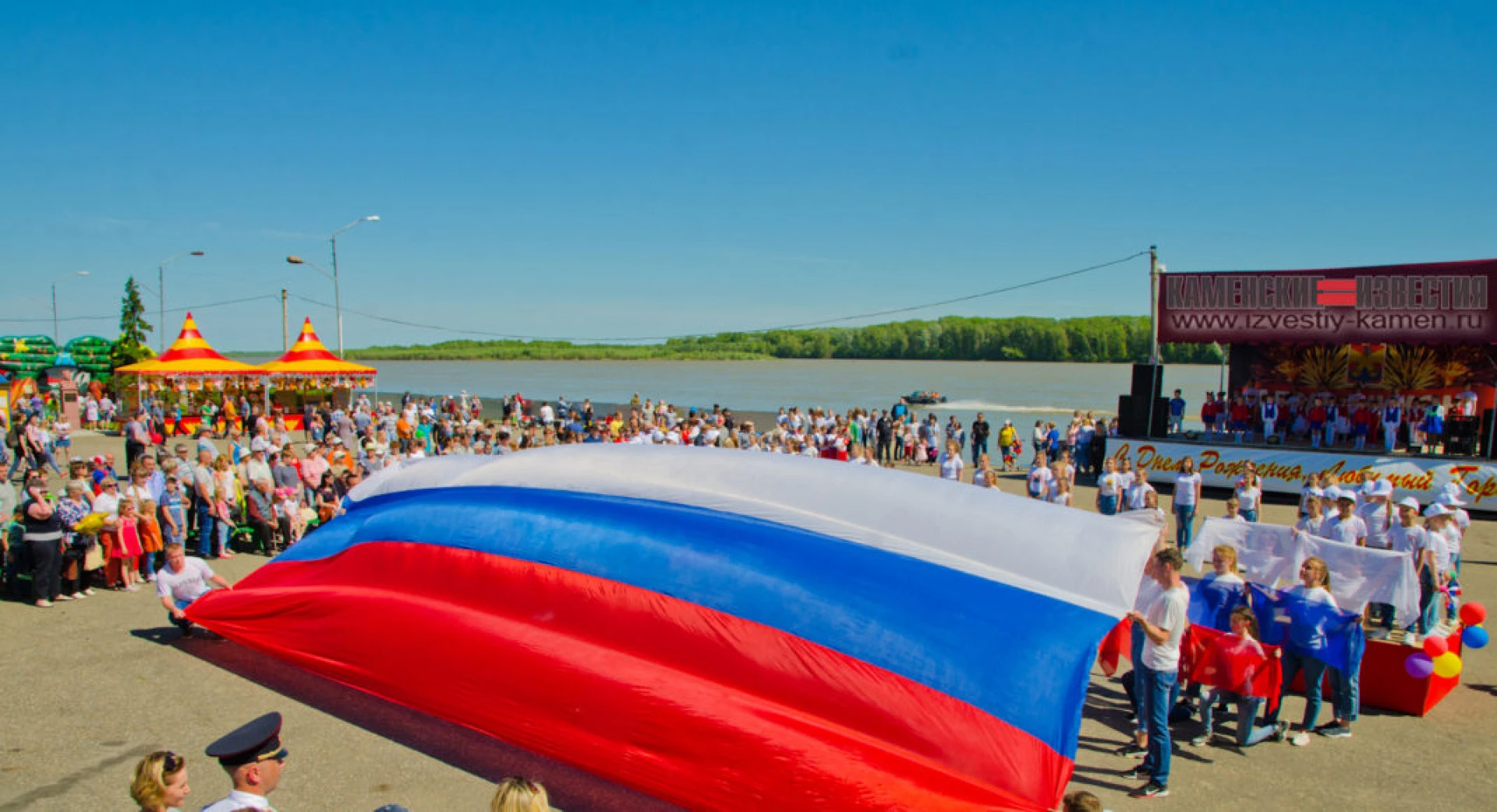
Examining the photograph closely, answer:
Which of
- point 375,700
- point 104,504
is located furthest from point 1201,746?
point 104,504

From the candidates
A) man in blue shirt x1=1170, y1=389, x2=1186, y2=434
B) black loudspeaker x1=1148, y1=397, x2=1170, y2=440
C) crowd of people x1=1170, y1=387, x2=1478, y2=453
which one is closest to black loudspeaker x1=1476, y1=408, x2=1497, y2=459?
crowd of people x1=1170, y1=387, x2=1478, y2=453

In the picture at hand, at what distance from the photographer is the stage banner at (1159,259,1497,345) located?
677 inches

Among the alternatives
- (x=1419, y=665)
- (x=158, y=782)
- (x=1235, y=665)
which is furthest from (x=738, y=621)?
(x=1419, y=665)

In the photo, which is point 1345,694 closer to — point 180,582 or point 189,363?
point 180,582

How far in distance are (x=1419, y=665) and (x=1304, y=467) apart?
13.0 meters

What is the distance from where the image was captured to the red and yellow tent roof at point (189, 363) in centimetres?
2673

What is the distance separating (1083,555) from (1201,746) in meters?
1.94

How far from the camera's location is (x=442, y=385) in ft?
242

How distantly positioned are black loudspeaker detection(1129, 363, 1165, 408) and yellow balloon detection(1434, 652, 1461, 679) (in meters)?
13.7

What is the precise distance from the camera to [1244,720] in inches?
240

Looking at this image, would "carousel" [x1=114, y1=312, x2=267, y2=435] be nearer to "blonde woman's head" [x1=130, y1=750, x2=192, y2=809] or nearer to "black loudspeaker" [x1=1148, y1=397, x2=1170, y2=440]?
"black loudspeaker" [x1=1148, y1=397, x2=1170, y2=440]

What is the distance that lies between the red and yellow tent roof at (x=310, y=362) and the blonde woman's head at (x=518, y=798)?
27136 millimetres

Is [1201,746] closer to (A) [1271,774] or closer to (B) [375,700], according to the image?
(A) [1271,774]

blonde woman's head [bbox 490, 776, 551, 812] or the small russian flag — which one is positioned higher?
the small russian flag
